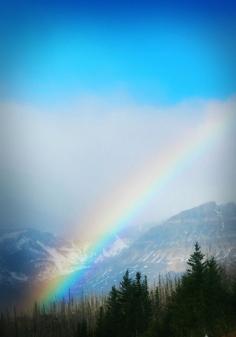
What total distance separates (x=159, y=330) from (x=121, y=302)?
7033 millimetres

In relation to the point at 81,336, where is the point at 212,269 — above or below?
above

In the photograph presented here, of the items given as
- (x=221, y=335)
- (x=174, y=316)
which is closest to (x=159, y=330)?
(x=174, y=316)

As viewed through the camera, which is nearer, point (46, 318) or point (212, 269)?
point (212, 269)

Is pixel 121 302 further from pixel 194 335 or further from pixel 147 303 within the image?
pixel 194 335

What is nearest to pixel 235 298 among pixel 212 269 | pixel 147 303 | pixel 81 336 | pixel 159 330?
pixel 212 269

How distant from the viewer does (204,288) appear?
3253cm

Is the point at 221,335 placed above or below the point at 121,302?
below

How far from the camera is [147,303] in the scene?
44.7m

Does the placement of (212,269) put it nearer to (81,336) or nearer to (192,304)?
(192,304)

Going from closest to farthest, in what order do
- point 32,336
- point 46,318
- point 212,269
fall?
1. point 212,269
2. point 32,336
3. point 46,318

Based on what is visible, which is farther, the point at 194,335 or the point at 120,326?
the point at 120,326

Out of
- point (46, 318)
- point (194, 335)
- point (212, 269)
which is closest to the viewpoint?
point (194, 335)

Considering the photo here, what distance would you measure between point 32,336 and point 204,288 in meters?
81.1

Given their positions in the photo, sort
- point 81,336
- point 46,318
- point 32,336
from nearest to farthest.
Answer: point 81,336
point 32,336
point 46,318
